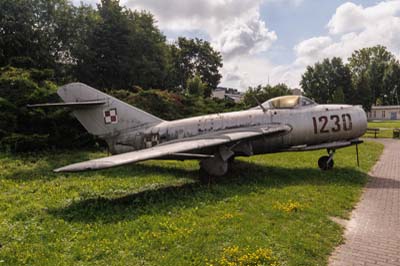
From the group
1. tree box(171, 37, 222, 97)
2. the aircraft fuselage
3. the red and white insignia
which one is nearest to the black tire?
the aircraft fuselage

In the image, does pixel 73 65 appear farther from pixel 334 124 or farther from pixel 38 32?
pixel 334 124

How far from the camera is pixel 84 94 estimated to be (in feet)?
34.5

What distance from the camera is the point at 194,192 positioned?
8.18m

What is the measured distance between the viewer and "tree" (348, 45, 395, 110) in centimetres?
6981

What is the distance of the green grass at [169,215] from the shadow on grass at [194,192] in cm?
3

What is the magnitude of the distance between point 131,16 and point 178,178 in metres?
41.0

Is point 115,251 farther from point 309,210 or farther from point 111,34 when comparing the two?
point 111,34

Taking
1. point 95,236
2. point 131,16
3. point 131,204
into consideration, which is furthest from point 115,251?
point 131,16

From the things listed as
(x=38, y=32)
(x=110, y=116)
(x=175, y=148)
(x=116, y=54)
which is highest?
(x=38, y=32)

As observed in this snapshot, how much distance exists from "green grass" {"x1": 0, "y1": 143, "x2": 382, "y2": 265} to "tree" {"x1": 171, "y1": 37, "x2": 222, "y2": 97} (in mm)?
61692

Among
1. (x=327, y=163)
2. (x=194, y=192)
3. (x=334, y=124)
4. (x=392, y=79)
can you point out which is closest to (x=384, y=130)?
(x=327, y=163)

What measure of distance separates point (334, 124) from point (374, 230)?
521 cm

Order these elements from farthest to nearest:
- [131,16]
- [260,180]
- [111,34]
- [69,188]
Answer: [131,16] < [111,34] < [260,180] < [69,188]

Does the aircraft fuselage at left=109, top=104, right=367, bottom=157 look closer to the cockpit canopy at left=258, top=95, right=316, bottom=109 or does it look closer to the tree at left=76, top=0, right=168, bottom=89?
the cockpit canopy at left=258, top=95, right=316, bottom=109
